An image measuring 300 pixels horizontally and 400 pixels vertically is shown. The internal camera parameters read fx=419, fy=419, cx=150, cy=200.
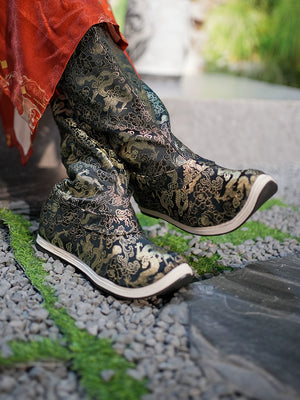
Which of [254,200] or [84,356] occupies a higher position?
[254,200]

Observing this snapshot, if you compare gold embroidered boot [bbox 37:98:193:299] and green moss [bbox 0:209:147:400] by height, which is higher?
gold embroidered boot [bbox 37:98:193:299]

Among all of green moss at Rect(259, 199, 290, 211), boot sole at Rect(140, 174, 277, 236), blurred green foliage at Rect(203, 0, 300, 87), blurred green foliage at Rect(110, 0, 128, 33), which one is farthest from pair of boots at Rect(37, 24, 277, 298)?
blurred green foliage at Rect(203, 0, 300, 87)

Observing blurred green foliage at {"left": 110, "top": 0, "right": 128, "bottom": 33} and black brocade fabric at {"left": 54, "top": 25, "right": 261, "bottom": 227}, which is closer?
black brocade fabric at {"left": 54, "top": 25, "right": 261, "bottom": 227}

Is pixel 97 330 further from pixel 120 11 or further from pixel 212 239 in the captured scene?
pixel 120 11

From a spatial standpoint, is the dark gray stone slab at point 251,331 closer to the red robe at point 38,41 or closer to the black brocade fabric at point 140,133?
the black brocade fabric at point 140,133

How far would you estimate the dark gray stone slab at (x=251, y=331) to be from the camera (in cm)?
71

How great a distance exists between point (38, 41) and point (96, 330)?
73 centimetres

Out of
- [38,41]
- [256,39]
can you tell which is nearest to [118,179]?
[38,41]

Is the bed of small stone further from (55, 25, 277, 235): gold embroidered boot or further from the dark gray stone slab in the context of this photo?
(55, 25, 277, 235): gold embroidered boot

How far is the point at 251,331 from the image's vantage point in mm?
838

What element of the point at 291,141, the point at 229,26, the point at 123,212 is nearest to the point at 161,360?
the point at 123,212

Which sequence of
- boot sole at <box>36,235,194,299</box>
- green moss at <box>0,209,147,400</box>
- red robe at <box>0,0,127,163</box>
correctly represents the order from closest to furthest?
A: green moss at <box>0,209,147,400</box>
boot sole at <box>36,235,194,299</box>
red robe at <box>0,0,127,163</box>

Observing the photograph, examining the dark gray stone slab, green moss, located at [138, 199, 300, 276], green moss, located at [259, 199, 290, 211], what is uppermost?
the dark gray stone slab

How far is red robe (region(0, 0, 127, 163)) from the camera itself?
1.02 meters
